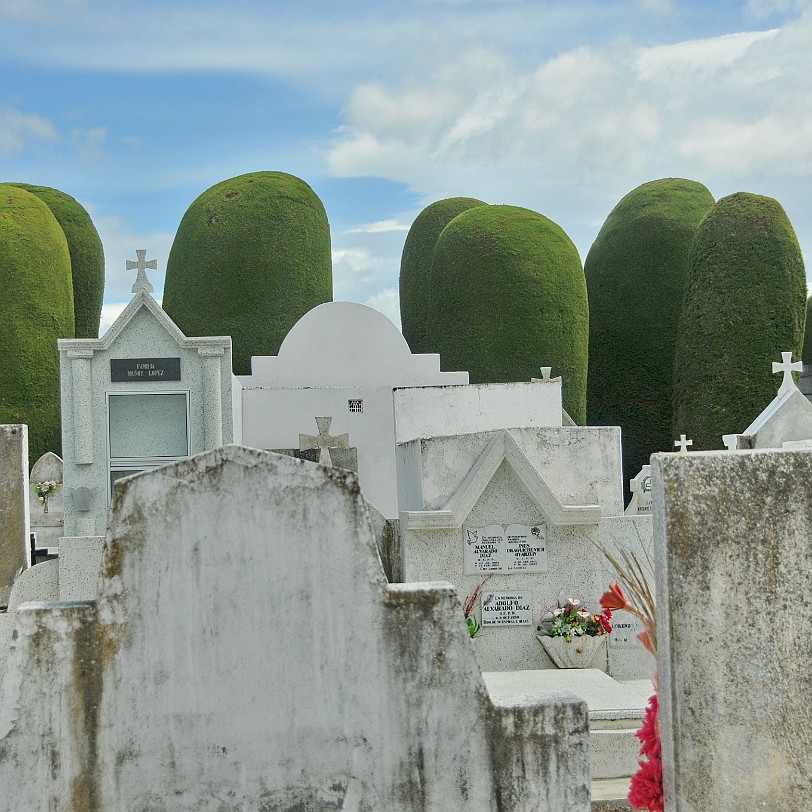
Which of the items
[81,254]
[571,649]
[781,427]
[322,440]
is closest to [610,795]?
[571,649]

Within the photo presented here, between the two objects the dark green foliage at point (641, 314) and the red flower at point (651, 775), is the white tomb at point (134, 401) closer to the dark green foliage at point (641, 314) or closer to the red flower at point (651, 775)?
the red flower at point (651, 775)

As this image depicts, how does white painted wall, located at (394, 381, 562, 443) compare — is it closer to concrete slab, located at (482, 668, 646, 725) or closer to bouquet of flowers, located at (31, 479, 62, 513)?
concrete slab, located at (482, 668, 646, 725)

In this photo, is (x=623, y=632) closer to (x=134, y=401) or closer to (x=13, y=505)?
(x=13, y=505)

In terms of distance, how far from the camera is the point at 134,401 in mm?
11805

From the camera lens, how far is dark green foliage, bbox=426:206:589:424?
20.8 m

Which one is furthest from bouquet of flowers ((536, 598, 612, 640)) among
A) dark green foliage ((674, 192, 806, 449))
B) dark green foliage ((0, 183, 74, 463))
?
dark green foliage ((0, 183, 74, 463))

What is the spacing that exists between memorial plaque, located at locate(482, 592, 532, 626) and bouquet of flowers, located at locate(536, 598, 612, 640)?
0.43 ft

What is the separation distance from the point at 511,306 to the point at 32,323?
9.99 metres

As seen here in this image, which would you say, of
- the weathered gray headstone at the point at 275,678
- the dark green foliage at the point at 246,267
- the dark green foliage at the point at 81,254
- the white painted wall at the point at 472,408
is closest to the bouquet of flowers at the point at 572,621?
the white painted wall at the point at 472,408

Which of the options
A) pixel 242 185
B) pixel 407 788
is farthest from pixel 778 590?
pixel 242 185

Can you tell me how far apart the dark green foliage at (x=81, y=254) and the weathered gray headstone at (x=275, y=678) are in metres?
23.5

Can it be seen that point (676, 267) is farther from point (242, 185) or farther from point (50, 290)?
point (50, 290)

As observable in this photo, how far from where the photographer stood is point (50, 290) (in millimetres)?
21297

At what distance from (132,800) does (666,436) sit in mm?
20543
